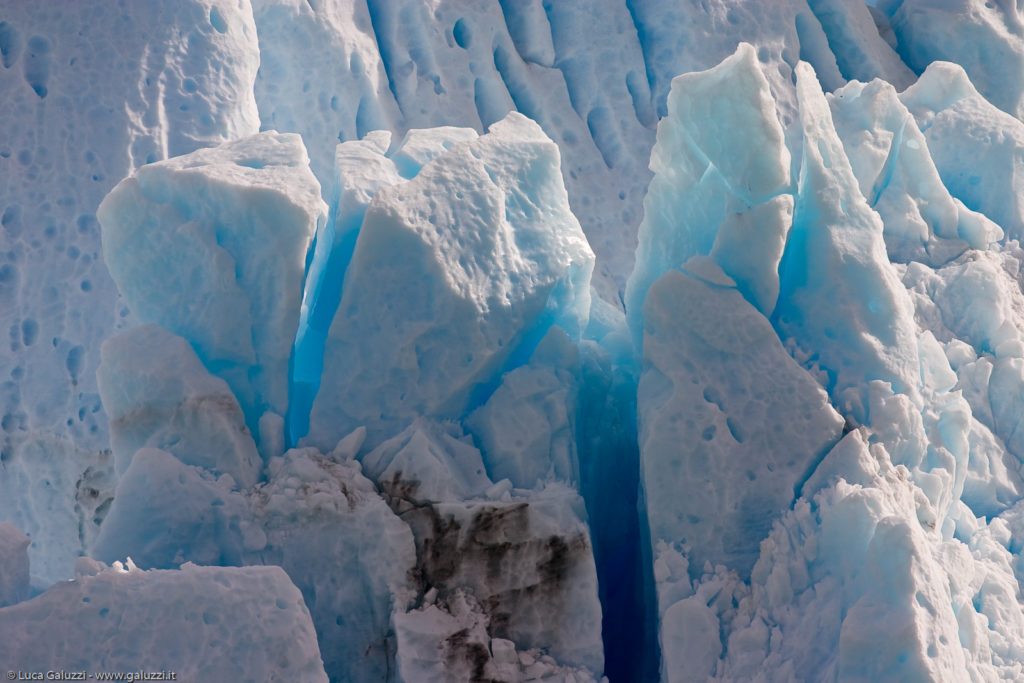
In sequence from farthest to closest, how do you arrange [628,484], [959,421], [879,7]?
[879,7] → [628,484] → [959,421]

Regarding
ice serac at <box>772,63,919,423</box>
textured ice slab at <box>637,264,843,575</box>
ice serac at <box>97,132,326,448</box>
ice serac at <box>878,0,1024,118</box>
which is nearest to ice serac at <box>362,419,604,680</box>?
textured ice slab at <box>637,264,843,575</box>

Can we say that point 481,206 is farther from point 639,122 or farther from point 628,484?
point 639,122

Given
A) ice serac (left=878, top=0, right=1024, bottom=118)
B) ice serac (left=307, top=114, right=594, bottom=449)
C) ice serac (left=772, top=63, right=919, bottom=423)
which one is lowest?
ice serac (left=307, top=114, right=594, bottom=449)

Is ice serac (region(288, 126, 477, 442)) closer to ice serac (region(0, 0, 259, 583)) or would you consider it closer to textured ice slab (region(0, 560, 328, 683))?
textured ice slab (region(0, 560, 328, 683))

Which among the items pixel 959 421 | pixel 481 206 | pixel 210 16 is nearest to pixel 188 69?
pixel 210 16

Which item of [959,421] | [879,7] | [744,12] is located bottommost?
[959,421]

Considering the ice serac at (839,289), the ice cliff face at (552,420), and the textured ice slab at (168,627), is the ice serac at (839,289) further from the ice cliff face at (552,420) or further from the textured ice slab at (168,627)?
the textured ice slab at (168,627)
